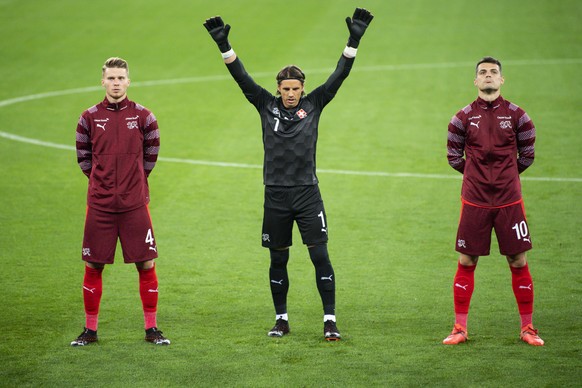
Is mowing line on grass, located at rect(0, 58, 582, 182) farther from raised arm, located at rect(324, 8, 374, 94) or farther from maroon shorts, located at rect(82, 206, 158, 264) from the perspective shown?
maroon shorts, located at rect(82, 206, 158, 264)

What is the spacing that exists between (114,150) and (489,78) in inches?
123

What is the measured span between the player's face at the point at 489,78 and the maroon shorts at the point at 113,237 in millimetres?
3031

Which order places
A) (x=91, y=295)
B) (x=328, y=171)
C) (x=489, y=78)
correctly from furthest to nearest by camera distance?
(x=328, y=171), (x=91, y=295), (x=489, y=78)

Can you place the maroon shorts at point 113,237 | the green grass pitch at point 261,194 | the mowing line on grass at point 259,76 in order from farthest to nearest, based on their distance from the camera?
the mowing line on grass at point 259,76, the maroon shorts at point 113,237, the green grass pitch at point 261,194

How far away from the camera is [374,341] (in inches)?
325

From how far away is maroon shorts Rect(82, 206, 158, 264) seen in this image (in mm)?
8125

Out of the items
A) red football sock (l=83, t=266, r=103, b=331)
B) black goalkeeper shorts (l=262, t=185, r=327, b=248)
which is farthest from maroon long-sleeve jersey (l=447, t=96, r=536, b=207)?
red football sock (l=83, t=266, r=103, b=331)

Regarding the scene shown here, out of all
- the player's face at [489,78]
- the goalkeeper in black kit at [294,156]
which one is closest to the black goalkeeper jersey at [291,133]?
the goalkeeper in black kit at [294,156]

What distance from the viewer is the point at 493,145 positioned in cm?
806

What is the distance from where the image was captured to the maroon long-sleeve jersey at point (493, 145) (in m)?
8.05

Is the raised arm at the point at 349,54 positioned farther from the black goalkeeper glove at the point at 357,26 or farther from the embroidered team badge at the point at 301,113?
the embroidered team badge at the point at 301,113

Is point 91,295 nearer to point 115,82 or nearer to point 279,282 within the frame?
point 279,282

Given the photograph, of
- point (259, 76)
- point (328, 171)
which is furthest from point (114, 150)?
point (259, 76)

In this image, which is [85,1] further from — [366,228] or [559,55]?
[366,228]
